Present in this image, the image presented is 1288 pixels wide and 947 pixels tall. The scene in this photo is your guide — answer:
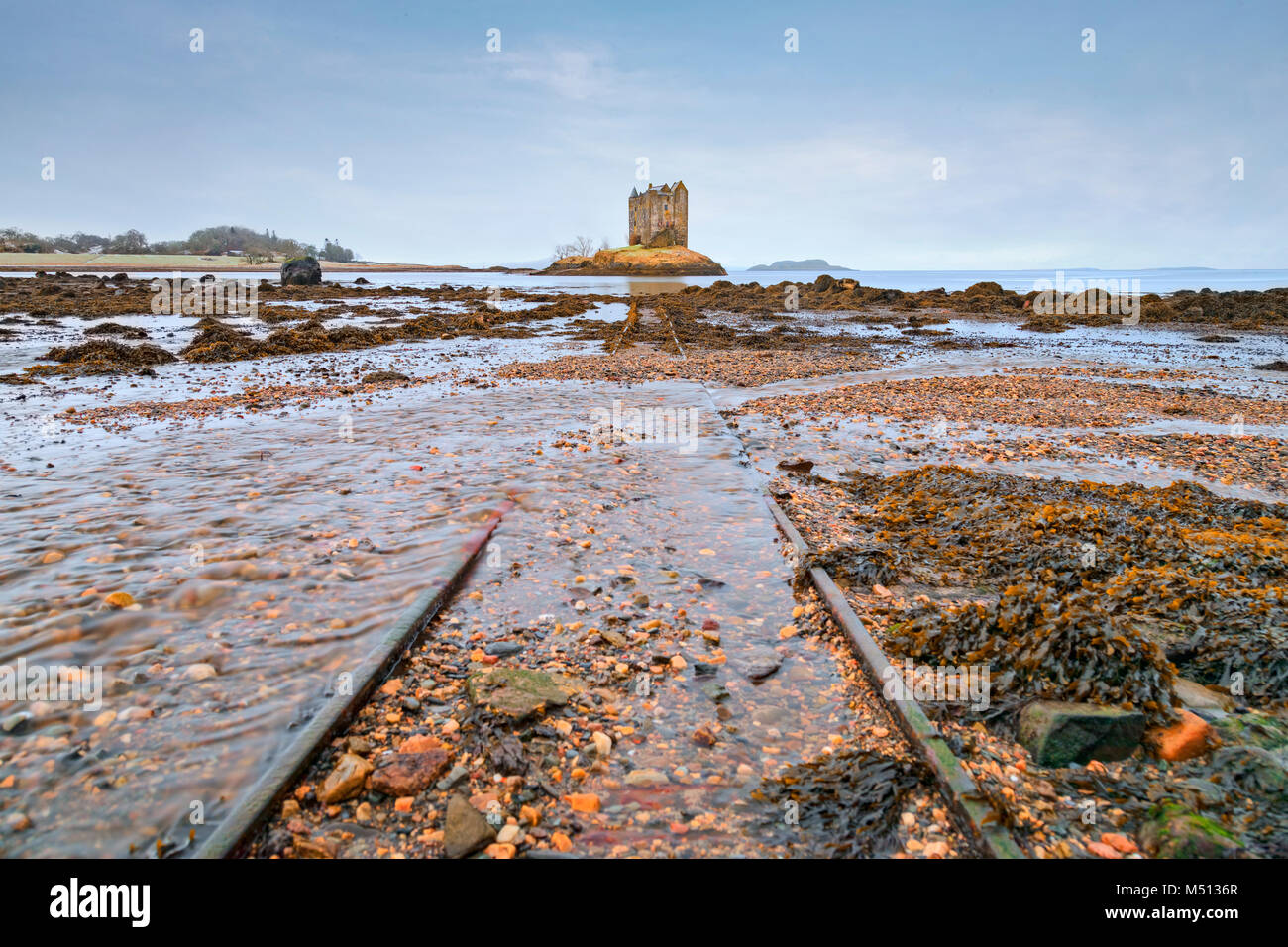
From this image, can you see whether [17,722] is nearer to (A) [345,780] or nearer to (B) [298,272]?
(A) [345,780]

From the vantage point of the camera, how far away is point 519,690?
151 inches

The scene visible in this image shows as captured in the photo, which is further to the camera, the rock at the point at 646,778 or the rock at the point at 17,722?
the rock at the point at 17,722

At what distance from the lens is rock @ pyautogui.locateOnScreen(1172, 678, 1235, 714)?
368cm

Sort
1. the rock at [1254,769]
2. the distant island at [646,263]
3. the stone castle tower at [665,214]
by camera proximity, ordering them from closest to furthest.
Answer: the rock at [1254,769] < the distant island at [646,263] < the stone castle tower at [665,214]

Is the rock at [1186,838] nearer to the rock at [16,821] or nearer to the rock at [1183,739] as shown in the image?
the rock at [1183,739]

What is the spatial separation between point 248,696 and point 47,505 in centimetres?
470

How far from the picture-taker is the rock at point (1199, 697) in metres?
3.68

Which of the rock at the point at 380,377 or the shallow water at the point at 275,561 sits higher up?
the rock at the point at 380,377

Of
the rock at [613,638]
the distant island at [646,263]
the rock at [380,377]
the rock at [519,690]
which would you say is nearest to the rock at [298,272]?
the rock at [380,377]

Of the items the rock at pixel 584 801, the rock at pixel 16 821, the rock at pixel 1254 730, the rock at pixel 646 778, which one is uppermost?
the rock at pixel 1254 730

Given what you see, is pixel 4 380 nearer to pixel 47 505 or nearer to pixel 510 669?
pixel 47 505

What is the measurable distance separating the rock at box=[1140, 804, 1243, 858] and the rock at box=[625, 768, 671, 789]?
207 cm

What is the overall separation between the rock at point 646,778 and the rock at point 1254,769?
105 inches

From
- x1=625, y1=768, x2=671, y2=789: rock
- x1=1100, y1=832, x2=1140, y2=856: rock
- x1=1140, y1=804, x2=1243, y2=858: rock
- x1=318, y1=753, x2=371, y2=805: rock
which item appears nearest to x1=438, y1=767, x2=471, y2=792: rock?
x1=318, y1=753, x2=371, y2=805: rock
